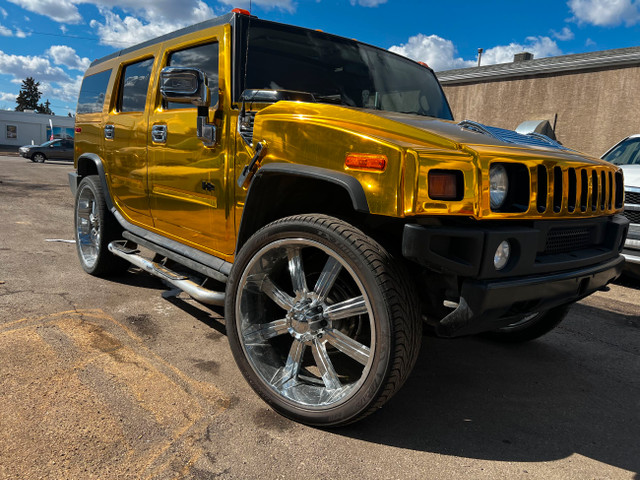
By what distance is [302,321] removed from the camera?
243 cm

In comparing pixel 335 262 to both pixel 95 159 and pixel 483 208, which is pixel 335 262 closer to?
pixel 483 208

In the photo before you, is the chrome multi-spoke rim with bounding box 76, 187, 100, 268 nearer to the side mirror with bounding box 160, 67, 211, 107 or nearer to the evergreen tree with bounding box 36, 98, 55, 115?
the side mirror with bounding box 160, 67, 211, 107

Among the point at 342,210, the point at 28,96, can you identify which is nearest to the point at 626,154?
the point at 342,210

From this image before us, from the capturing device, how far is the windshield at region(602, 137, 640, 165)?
6376 mm

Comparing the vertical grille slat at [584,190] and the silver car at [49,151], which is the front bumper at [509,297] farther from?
the silver car at [49,151]

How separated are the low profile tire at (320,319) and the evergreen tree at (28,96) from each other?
99.2m

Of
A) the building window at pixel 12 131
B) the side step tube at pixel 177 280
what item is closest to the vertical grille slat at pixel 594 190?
the side step tube at pixel 177 280

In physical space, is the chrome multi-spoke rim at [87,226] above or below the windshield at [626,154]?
below

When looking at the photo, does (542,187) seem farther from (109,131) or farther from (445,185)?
(109,131)

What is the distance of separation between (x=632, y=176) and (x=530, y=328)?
3353 millimetres

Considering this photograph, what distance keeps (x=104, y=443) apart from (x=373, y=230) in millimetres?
1505

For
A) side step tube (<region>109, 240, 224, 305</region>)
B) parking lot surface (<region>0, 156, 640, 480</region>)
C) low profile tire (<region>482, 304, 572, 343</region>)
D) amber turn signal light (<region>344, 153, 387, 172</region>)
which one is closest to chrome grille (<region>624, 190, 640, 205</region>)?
parking lot surface (<region>0, 156, 640, 480</region>)

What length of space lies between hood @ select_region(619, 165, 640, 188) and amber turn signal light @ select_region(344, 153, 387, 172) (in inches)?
183

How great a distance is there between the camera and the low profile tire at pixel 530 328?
10.8ft
